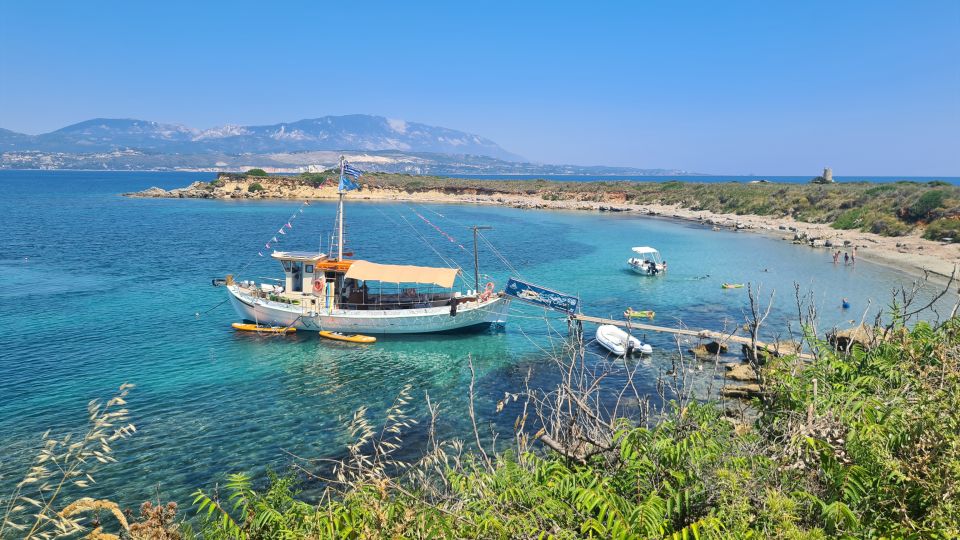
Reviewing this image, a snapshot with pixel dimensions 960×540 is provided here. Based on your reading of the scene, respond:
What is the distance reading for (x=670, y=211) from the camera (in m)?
104

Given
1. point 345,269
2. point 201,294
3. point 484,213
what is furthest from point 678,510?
point 484,213

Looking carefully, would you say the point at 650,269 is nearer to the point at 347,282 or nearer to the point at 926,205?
the point at 347,282

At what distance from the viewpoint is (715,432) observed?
8.69m

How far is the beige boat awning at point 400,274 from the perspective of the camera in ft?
98.6

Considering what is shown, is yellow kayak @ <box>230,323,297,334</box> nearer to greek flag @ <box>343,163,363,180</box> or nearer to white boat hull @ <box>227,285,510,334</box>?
white boat hull @ <box>227,285,510,334</box>

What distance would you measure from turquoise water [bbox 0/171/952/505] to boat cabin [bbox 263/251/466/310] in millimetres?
2387

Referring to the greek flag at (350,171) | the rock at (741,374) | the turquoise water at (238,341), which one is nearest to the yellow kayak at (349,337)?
the turquoise water at (238,341)

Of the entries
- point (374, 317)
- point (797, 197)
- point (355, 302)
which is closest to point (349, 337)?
point (374, 317)

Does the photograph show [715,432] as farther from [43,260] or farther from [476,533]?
[43,260]

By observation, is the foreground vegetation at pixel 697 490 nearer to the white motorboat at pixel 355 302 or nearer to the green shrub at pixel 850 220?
the white motorboat at pixel 355 302

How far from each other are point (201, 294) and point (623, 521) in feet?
121

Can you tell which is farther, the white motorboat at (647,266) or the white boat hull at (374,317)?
the white motorboat at (647,266)

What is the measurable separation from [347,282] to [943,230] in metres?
57.4

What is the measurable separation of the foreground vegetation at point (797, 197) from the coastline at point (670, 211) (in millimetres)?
1375
